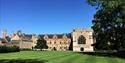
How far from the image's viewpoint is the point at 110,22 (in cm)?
5447

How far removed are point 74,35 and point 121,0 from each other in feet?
259

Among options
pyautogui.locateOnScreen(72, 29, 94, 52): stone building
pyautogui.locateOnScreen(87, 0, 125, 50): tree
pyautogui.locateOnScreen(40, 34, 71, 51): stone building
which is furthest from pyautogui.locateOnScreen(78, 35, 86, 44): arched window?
pyautogui.locateOnScreen(87, 0, 125, 50): tree

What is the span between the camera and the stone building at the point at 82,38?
12606 cm

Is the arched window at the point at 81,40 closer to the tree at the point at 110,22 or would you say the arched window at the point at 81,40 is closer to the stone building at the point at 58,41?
the stone building at the point at 58,41

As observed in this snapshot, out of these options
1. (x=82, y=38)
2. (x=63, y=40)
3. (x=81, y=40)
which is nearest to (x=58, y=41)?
(x=63, y=40)

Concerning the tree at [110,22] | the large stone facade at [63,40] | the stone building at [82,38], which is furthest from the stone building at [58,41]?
the tree at [110,22]

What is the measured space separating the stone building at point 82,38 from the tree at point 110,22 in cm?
6625

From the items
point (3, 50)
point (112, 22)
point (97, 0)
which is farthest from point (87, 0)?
point (3, 50)

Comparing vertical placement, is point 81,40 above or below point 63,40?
below

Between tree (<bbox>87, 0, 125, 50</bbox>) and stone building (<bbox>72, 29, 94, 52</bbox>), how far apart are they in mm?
66248

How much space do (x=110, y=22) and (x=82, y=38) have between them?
73625mm

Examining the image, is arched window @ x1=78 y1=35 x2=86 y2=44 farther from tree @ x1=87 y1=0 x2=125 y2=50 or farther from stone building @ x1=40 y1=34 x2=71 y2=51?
tree @ x1=87 y1=0 x2=125 y2=50

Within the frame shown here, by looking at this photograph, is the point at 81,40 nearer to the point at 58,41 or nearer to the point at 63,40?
the point at 63,40

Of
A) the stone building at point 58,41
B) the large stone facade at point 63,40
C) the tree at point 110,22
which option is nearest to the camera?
the tree at point 110,22
